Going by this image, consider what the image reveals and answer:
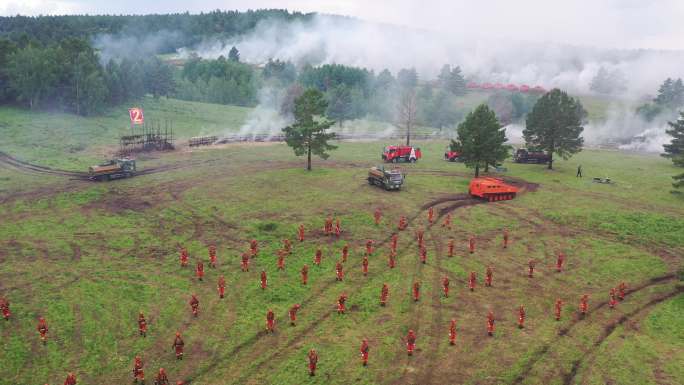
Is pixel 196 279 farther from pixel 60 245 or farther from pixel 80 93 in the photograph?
pixel 80 93

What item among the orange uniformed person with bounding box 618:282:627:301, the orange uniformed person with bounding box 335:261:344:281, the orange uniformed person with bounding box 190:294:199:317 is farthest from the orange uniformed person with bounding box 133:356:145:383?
the orange uniformed person with bounding box 618:282:627:301

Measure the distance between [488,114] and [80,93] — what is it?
6560 centimetres

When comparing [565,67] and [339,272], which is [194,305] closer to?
[339,272]

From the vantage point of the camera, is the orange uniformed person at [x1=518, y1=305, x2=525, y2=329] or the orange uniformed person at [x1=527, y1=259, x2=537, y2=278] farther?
the orange uniformed person at [x1=527, y1=259, x2=537, y2=278]

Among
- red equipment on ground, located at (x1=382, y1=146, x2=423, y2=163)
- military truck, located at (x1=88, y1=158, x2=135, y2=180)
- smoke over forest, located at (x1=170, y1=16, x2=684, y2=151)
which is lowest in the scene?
military truck, located at (x1=88, y1=158, x2=135, y2=180)

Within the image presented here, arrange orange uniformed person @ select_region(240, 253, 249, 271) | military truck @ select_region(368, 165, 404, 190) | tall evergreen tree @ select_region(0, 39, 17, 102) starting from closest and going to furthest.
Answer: orange uniformed person @ select_region(240, 253, 249, 271), military truck @ select_region(368, 165, 404, 190), tall evergreen tree @ select_region(0, 39, 17, 102)

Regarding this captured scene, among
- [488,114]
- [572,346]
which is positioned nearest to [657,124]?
[488,114]

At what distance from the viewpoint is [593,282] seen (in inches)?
1181

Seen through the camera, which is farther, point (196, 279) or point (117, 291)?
point (196, 279)

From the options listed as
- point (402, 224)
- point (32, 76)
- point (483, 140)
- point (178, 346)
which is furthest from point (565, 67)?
point (178, 346)

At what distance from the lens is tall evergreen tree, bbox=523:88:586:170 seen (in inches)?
2304

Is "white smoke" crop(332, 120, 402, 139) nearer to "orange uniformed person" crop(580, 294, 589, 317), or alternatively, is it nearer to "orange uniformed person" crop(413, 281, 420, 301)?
"orange uniformed person" crop(413, 281, 420, 301)

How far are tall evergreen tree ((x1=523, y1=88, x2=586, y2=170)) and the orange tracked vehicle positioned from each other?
16.1m

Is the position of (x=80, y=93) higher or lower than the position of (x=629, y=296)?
higher
